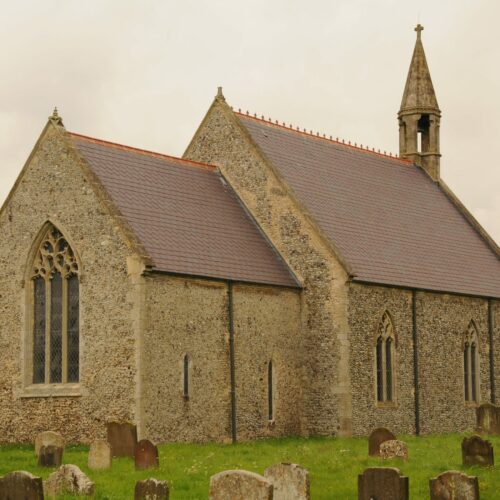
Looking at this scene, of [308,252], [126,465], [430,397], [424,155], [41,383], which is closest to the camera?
[126,465]

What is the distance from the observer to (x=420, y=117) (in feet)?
148

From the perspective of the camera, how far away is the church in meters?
28.3

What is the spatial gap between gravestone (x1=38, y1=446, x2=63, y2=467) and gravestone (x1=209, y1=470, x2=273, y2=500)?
7.55 metres

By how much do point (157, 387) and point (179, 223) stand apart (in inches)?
199

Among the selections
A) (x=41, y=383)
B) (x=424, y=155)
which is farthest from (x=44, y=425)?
(x=424, y=155)

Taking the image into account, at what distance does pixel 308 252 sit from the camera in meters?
32.4

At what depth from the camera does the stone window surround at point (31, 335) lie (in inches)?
1147

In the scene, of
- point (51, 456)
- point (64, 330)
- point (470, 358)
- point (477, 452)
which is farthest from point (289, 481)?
point (470, 358)

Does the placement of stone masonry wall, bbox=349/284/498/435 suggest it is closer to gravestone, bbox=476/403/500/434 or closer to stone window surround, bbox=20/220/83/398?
gravestone, bbox=476/403/500/434

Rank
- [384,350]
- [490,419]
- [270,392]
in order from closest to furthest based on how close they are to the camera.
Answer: [270,392] < [490,419] < [384,350]

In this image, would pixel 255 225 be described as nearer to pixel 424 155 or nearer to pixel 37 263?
pixel 37 263

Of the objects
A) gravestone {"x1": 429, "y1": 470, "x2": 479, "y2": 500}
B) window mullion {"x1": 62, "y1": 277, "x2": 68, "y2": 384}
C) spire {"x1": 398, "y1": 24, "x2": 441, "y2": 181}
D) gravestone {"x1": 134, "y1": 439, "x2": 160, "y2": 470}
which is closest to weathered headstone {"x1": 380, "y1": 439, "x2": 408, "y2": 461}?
gravestone {"x1": 134, "y1": 439, "x2": 160, "y2": 470}

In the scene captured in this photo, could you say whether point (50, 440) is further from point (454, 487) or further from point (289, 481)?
point (454, 487)

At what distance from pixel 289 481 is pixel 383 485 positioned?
131cm
